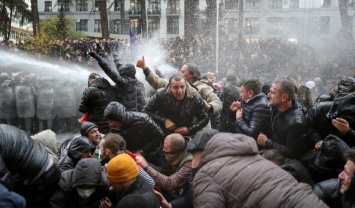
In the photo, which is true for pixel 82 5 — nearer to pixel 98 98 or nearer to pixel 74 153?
pixel 98 98

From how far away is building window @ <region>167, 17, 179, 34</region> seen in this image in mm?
68500

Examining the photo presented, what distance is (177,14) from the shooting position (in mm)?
68250

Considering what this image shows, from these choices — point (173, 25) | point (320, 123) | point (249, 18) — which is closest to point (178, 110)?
point (320, 123)

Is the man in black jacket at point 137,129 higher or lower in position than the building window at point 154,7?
lower

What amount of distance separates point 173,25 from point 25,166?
66775mm

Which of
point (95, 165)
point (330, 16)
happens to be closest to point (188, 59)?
point (95, 165)

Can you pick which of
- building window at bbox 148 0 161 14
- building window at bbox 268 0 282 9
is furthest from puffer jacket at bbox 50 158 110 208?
building window at bbox 148 0 161 14

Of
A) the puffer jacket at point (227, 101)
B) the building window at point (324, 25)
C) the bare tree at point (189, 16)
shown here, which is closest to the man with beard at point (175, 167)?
the puffer jacket at point (227, 101)

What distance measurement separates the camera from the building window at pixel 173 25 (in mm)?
68500

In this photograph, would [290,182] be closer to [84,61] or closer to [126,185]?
[126,185]

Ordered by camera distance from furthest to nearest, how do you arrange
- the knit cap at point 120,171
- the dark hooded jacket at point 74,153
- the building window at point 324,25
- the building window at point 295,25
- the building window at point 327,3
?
the building window at point 327,3 < the building window at point 324,25 < the building window at point 295,25 < the dark hooded jacket at point 74,153 < the knit cap at point 120,171

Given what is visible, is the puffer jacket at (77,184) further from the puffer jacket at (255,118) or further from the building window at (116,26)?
the building window at (116,26)

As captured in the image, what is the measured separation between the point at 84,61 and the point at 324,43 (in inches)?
533

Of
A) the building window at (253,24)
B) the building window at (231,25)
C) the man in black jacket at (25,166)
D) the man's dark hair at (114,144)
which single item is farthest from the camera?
the building window at (253,24)
